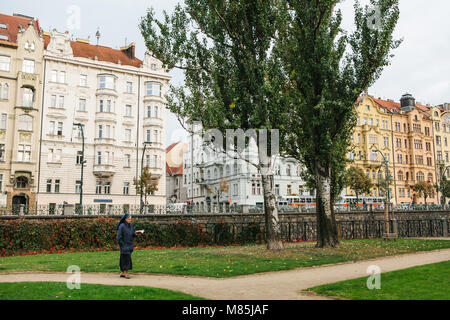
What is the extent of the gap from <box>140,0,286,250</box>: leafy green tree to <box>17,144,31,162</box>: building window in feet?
100

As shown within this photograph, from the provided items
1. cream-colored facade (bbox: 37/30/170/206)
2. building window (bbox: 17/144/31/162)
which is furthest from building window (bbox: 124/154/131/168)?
building window (bbox: 17/144/31/162)

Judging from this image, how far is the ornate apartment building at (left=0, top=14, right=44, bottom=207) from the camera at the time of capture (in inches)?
1745

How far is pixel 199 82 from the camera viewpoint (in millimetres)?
21156

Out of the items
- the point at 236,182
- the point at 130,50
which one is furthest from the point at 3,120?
the point at 236,182

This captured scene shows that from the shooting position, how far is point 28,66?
46.7 m

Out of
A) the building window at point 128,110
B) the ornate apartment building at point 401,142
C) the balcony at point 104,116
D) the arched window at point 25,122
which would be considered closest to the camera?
the arched window at point 25,122

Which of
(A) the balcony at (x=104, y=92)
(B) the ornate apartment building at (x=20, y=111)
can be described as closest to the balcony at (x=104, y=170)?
(B) the ornate apartment building at (x=20, y=111)

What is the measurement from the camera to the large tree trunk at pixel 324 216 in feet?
66.2

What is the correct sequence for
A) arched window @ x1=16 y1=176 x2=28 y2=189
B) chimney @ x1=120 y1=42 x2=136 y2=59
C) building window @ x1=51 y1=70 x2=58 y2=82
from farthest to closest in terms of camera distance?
chimney @ x1=120 y1=42 x2=136 y2=59
building window @ x1=51 y1=70 x2=58 y2=82
arched window @ x1=16 y1=176 x2=28 y2=189

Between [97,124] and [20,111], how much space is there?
854cm

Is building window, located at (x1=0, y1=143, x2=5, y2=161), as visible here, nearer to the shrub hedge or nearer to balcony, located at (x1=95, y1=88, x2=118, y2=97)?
balcony, located at (x1=95, y1=88, x2=118, y2=97)

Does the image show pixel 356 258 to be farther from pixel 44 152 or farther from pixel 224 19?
pixel 44 152

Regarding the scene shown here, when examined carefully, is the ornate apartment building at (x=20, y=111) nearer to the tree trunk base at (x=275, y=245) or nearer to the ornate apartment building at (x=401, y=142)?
the tree trunk base at (x=275, y=245)

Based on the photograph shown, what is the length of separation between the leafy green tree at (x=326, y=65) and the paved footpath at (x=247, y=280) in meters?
6.73
